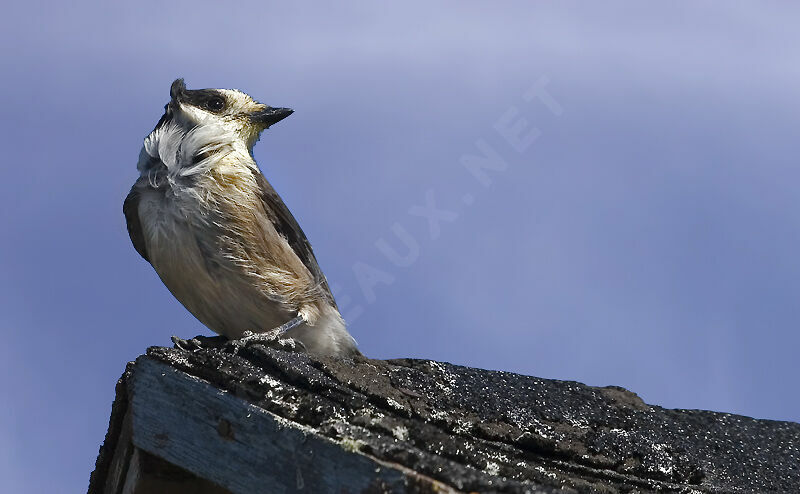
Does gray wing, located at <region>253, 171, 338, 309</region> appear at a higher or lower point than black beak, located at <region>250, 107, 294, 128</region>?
lower

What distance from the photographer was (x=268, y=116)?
5.02 meters

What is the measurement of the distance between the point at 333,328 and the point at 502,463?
1983mm

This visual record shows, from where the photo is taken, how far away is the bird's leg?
294cm

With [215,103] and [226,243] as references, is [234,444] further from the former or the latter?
[215,103]

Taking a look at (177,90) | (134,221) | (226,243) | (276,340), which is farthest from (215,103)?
(276,340)

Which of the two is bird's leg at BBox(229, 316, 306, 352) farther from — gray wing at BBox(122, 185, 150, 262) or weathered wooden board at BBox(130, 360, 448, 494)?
gray wing at BBox(122, 185, 150, 262)

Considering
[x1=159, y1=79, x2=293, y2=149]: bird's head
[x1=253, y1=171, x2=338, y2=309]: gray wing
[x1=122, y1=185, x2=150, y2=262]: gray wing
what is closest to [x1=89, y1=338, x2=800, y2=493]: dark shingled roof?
[x1=253, y1=171, x2=338, y2=309]: gray wing

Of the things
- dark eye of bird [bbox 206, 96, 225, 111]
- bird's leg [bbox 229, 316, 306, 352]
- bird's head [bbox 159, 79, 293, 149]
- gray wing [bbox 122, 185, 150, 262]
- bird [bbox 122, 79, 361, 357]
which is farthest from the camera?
dark eye of bird [bbox 206, 96, 225, 111]

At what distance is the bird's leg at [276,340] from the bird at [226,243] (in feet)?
0.04

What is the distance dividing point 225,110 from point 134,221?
2.96ft

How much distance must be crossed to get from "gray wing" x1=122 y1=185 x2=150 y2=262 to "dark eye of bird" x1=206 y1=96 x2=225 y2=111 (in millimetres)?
783

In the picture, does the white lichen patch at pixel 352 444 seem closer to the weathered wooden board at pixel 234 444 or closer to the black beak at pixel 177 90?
the weathered wooden board at pixel 234 444

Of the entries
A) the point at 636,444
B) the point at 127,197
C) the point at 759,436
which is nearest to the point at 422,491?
the point at 636,444

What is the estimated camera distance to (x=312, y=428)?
2.32m
